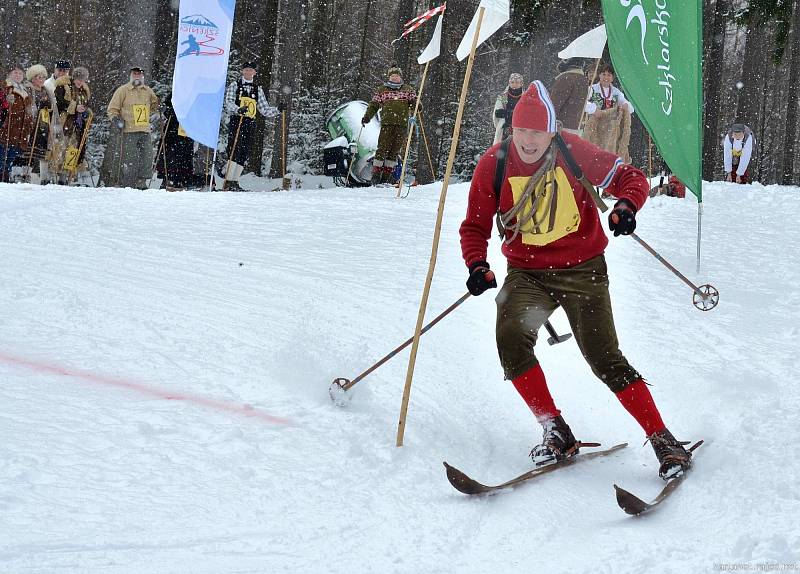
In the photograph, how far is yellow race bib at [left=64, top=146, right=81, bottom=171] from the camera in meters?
13.6

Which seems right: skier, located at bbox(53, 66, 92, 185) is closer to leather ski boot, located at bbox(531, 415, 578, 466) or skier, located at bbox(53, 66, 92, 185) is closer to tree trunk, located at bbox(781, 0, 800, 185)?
leather ski boot, located at bbox(531, 415, 578, 466)

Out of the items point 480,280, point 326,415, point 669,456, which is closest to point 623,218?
point 480,280

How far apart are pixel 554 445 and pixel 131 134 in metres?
9.66

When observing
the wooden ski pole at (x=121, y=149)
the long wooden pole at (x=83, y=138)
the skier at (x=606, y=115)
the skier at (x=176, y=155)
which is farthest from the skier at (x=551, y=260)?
the long wooden pole at (x=83, y=138)

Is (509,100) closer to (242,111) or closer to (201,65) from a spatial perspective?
(242,111)

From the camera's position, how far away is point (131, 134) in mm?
11961

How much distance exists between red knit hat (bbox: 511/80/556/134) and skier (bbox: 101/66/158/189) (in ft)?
29.4

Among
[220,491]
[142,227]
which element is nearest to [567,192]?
[220,491]

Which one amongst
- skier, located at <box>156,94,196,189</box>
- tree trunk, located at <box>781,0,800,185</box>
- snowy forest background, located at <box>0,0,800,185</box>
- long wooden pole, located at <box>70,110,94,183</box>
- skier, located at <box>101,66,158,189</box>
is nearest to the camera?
skier, located at <box>101,66,158,189</box>

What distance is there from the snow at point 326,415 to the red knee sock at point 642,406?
22 centimetres

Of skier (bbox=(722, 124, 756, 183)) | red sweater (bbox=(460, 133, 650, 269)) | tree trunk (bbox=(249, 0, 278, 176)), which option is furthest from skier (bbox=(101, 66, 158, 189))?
skier (bbox=(722, 124, 756, 183))

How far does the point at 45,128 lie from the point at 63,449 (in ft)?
32.5

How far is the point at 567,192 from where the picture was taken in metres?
3.75

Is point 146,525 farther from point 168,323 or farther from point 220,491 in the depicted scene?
point 168,323
